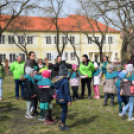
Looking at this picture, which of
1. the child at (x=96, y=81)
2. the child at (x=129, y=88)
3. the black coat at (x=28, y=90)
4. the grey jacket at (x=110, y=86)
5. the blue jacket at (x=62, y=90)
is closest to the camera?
the blue jacket at (x=62, y=90)

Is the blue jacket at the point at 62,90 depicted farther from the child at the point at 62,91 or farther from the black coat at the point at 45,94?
the black coat at the point at 45,94

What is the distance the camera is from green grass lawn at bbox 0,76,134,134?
18.0 feet

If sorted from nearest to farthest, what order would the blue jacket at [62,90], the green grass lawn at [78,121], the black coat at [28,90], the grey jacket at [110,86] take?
the blue jacket at [62,90] < the green grass lawn at [78,121] < the black coat at [28,90] < the grey jacket at [110,86]

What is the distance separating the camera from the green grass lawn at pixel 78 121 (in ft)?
18.0

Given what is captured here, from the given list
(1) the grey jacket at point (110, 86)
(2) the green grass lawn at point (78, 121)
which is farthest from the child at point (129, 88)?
(1) the grey jacket at point (110, 86)

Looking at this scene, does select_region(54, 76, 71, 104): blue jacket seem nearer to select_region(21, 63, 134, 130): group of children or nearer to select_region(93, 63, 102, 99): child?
select_region(21, 63, 134, 130): group of children

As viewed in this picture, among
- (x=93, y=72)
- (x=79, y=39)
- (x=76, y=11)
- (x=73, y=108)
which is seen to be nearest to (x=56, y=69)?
(x=73, y=108)

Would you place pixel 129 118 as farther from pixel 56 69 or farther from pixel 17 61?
pixel 17 61

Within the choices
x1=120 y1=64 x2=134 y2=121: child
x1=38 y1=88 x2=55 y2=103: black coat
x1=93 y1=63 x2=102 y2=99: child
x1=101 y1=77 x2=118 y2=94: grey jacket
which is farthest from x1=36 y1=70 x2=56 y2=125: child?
x1=93 y1=63 x2=102 y2=99: child

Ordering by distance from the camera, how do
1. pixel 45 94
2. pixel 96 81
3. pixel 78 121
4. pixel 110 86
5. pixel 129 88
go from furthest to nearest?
pixel 96 81 → pixel 110 86 → pixel 78 121 → pixel 129 88 → pixel 45 94

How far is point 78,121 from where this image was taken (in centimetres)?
630

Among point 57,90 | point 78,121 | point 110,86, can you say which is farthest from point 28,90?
point 110,86

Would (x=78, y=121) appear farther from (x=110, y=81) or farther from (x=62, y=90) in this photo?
(x=110, y=81)

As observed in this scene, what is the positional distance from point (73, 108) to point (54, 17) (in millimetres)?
25686
